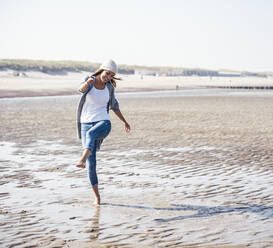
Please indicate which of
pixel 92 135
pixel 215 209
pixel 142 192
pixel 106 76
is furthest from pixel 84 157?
pixel 215 209

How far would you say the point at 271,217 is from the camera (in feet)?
19.7

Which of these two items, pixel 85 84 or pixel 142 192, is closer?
pixel 85 84

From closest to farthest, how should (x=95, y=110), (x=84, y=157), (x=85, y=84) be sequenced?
(x=85, y=84)
(x=84, y=157)
(x=95, y=110)

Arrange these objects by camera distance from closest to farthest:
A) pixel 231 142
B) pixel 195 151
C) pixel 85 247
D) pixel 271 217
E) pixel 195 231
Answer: pixel 85 247 → pixel 195 231 → pixel 271 217 → pixel 195 151 → pixel 231 142

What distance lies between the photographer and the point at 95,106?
21.4 feet

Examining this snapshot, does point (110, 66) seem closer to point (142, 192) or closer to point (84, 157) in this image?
point (84, 157)

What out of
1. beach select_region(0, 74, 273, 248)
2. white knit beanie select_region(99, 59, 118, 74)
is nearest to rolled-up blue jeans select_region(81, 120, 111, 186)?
beach select_region(0, 74, 273, 248)

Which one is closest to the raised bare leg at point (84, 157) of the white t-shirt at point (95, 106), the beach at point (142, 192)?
the white t-shirt at point (95, 106)

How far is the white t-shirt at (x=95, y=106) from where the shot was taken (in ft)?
21.2

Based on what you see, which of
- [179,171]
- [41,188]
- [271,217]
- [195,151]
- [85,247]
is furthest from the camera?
[195,151]

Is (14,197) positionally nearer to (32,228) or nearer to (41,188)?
(41,188)

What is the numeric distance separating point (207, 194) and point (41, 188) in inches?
103

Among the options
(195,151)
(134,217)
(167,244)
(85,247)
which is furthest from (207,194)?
(195,151)

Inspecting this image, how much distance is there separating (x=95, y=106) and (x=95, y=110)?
0.18 ft
